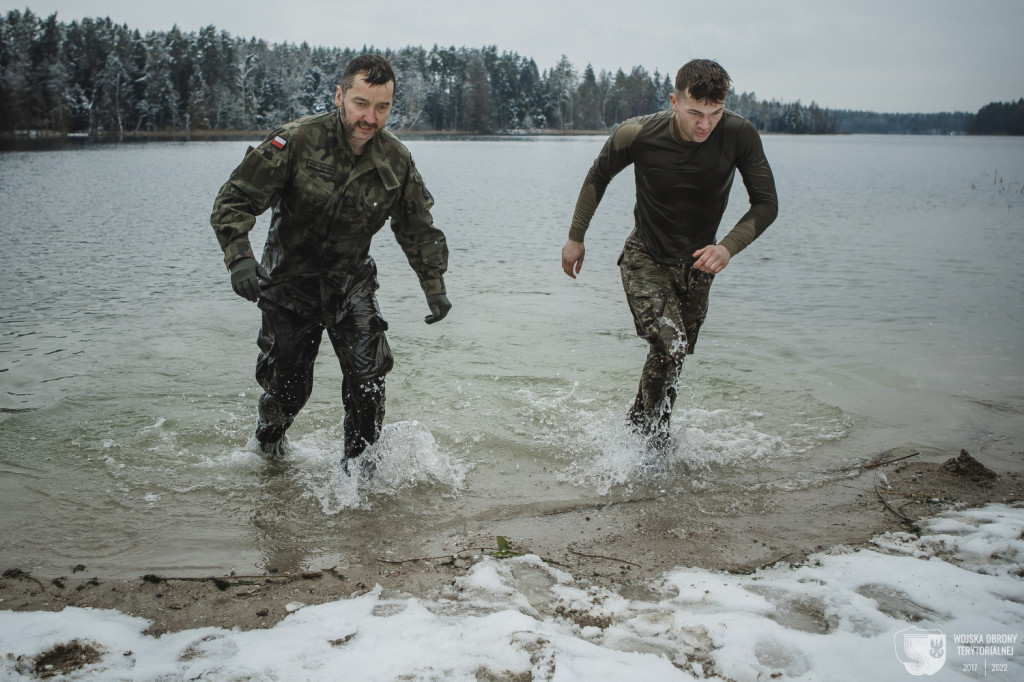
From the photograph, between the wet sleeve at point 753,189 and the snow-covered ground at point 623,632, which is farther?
the wet sleeve at point 753,189

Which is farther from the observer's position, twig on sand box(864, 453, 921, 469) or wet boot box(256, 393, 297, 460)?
twig on sand box(864, 453, 921, 469)

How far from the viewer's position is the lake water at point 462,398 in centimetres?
453

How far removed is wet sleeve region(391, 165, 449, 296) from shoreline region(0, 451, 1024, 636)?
1.46m

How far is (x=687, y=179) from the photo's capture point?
483 centimetres

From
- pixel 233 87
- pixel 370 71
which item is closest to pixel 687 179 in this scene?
pixel 370 71

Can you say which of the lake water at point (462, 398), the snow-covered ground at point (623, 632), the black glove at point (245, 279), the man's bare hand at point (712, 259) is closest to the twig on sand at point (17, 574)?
the lake water at point (462, 398)

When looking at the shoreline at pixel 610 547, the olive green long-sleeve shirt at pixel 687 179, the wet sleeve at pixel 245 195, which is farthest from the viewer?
the olive green long-sleeve shirt at pixel 687 179

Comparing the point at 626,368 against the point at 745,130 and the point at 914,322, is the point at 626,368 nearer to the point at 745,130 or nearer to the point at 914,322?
the point at 745,130

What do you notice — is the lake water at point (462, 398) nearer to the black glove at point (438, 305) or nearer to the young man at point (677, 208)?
the young man at point (677, 208)

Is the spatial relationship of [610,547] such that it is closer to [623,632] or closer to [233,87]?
[623,632]

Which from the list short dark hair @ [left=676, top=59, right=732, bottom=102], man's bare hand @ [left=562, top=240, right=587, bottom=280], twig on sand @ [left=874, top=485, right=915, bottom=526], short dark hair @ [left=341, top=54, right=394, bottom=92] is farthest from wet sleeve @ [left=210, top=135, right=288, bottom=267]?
twig on sand @ [left=874, top=485, right=915, bottom=526]

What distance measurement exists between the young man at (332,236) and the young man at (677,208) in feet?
3.91

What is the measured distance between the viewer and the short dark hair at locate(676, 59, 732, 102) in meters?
4.44

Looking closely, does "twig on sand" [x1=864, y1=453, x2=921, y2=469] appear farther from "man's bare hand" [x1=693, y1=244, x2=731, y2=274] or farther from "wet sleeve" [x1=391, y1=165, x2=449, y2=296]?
"wet sleeve" [x1=391, y1=165, x2=449, y2=296]
